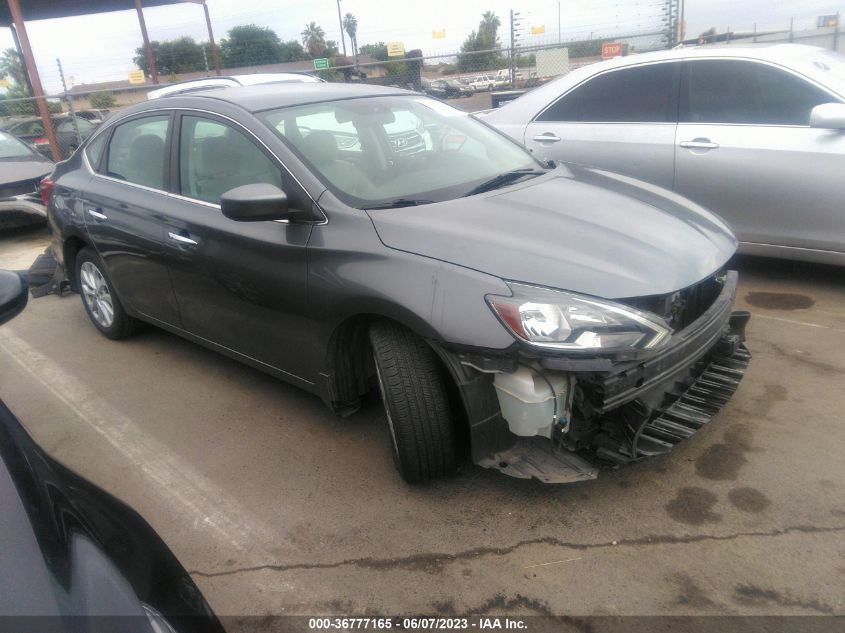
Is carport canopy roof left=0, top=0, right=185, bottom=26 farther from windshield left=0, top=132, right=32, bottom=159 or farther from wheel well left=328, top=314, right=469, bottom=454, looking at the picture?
wheel well left=328, top=314, right=469, bottom=454

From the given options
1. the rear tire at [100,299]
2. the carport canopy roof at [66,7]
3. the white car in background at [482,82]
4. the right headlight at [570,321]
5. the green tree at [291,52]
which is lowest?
the rear tire at [100,299]

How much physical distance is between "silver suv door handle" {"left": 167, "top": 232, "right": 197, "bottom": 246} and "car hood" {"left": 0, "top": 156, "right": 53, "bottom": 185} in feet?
19.4

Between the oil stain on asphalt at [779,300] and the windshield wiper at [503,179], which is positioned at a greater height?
the windshield wiper at [503,179]

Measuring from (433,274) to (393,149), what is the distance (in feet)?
3.82

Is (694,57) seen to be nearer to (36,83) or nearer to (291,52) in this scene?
(36,83)

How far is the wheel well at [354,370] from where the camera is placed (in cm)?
280

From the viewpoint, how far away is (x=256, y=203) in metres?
2.81

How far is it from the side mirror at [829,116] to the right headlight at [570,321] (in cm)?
269

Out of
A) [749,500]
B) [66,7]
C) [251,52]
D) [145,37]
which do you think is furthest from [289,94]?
[251,52]

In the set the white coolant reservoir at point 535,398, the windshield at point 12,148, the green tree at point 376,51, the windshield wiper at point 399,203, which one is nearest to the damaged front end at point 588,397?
the white coolant reservoir at point 535,398

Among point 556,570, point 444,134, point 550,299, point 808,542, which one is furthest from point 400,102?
point 808,542

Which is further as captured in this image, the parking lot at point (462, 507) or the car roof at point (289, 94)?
the car roof at point (289, 94)

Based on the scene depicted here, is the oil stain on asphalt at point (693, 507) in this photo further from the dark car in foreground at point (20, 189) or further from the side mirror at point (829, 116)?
the dark car in foreground at point (20, 189)

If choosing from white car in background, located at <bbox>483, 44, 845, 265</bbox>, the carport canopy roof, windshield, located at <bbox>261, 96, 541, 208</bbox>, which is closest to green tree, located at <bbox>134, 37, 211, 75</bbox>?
the carport canopy roof
